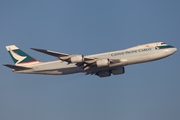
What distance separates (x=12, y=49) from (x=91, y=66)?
53.9 ft

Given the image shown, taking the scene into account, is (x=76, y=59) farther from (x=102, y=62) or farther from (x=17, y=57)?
(x=17, y=57)

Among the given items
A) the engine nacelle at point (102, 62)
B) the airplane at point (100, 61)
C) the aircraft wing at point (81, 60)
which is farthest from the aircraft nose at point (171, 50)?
the engine nacelle at point (102, 62)

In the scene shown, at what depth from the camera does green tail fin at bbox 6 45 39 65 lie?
6225 cm

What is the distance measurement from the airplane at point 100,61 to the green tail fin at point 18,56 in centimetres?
218

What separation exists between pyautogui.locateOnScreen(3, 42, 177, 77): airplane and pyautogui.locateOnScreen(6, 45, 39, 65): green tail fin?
2176 mm

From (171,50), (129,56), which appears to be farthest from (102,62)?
(171,50)

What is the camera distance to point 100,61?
179 ft

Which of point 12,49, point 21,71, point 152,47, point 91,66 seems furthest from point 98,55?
point 12,49

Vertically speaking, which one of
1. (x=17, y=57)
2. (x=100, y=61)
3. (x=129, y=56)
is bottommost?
(x=100, y=61)

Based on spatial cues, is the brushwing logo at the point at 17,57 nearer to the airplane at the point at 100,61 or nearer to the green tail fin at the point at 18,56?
the green tail fin at the point at 18,56

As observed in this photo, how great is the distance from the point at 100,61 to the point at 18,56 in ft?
53.3

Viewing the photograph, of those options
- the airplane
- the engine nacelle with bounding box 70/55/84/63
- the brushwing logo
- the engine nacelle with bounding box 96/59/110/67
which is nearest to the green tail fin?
the brushwing logo

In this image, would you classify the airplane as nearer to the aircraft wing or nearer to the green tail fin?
the aircraft wing

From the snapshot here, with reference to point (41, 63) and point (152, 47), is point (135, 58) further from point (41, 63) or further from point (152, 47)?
point (41, 63)
